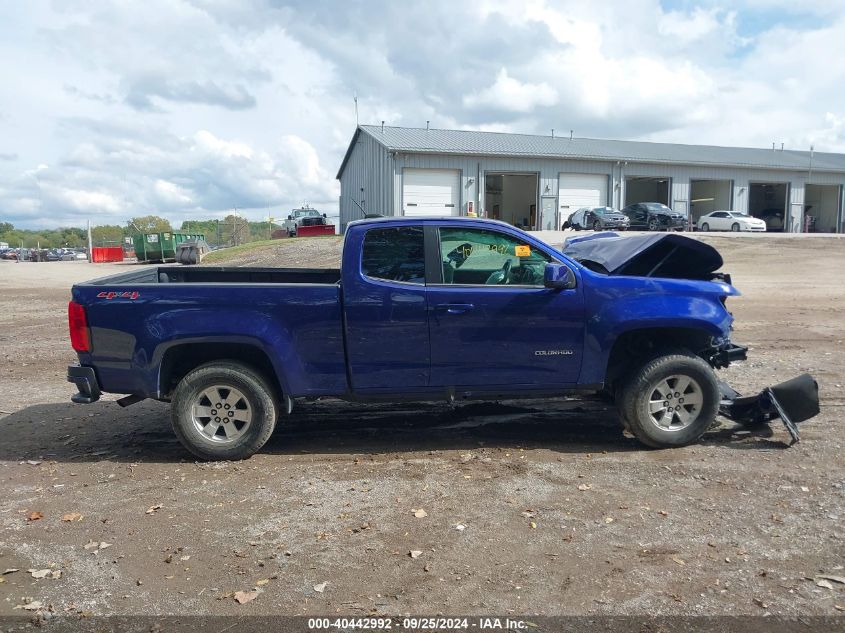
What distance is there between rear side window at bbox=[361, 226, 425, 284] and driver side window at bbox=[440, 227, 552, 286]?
0.23 metres

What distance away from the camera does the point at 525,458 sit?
17.9 feet

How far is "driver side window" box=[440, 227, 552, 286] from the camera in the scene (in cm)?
550

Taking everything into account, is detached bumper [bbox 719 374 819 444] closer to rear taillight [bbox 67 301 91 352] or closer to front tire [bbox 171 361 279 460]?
front tire [bbox 171 361 279 460]

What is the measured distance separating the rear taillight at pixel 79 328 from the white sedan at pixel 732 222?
39609 millimetres

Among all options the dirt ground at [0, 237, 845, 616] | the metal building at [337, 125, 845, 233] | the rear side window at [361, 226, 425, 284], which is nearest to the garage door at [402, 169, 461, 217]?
the metal building at [337, 125, 845, 233]

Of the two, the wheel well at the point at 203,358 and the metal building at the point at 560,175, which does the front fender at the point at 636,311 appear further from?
the metal building at the point at 560,175

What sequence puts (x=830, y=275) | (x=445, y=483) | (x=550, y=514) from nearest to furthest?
1. (x=550, y=514)
2. (x=445, y=483)
3. (x=830, y=275)

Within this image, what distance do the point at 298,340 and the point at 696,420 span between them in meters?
3.43

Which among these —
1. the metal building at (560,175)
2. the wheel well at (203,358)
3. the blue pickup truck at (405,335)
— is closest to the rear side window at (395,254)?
the blue pickup truck at (405,335)

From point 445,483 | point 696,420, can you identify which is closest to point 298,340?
point 445,483

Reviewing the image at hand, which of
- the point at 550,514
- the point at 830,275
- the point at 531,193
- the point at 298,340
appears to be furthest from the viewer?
the point at 531,193

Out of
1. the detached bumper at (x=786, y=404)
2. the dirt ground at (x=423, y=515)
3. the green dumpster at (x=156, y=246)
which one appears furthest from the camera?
the green dumpster at (x=156, y=246)

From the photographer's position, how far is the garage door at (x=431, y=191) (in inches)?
1449

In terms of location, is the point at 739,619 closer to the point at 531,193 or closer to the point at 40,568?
the point at 40,568
